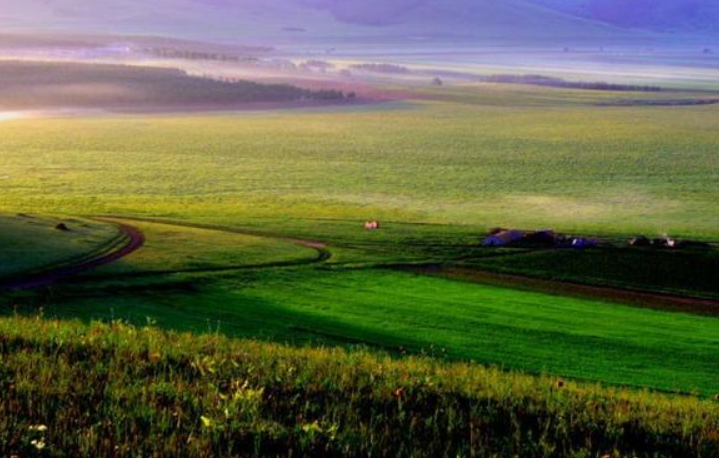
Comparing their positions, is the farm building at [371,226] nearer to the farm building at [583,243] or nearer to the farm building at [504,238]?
the farm building at [504,238]

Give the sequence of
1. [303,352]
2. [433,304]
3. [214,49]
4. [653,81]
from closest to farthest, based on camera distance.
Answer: [303,352] < [433,304] < [653,81] < [214,49]

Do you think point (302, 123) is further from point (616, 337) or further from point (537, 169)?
point (616, 337)

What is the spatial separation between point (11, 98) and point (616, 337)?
317 feet

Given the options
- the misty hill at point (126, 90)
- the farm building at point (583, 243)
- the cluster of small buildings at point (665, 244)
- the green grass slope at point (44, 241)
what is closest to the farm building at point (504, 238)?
the farm building at point (583, 243)

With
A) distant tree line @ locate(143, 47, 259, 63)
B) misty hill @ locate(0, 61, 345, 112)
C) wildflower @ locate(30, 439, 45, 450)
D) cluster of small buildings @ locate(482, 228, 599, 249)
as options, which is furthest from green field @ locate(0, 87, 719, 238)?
distant tree line @ locate(143, 47, 259, 63)

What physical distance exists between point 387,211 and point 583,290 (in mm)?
24327

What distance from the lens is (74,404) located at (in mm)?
8305

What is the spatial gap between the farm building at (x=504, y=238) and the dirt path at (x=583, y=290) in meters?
5.06

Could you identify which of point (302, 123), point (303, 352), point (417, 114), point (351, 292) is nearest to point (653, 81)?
point (417, 114)

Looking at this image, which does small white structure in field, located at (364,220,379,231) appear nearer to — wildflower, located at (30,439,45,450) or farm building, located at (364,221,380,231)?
farm building, located at (364,221,380,231)

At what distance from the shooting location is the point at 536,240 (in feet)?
128

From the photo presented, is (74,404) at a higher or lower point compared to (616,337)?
higher

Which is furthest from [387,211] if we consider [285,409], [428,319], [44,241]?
[285,409]

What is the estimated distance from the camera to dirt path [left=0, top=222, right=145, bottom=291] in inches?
1039
